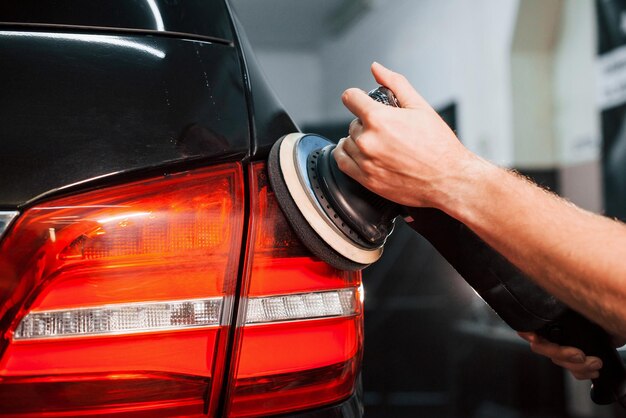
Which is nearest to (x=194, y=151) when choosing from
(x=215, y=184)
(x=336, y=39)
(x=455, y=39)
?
(x=215, y=184)

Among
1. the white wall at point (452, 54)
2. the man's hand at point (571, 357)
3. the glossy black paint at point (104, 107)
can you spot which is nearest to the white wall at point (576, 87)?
the white wall at point (452, 54)

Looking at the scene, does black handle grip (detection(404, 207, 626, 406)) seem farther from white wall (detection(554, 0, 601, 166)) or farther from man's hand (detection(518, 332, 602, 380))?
white wall (detection(554, 0, 601, 166))

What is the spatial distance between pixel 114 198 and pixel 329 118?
11.0 meters

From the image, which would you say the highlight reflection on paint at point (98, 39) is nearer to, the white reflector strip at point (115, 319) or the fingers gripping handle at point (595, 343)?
the white reflector strip at point (115, 319)

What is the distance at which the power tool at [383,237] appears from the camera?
32.0 inches

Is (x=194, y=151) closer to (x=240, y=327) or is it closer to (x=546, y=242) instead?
(x=240, y=327)

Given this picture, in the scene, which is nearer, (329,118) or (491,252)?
(491,252)

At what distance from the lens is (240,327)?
0.74m

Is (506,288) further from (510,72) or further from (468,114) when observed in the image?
(468,114)

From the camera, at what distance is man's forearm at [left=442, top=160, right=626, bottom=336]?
820mm

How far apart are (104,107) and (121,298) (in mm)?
189

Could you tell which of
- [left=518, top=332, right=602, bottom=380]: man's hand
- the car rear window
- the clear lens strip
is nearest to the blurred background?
[left=518, top=332, right=602, bottom=380]: man's hand

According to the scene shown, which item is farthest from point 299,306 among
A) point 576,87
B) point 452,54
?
point 452,54

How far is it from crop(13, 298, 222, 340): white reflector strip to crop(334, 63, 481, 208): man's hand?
0.28 metres
